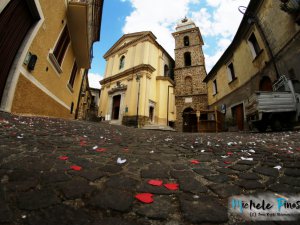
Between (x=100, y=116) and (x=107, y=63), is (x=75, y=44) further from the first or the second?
(x=107, y=63)

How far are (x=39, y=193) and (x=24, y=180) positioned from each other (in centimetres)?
27

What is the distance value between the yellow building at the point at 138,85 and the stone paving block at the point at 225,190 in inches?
621

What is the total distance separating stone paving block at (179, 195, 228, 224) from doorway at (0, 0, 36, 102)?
511 centimetres

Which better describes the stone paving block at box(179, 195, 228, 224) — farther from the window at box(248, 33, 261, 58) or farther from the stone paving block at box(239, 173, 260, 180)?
the window at box(248, 33, 261, 58)

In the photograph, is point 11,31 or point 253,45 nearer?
point 11,31

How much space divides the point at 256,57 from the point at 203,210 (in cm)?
1146

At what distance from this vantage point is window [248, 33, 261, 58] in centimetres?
997

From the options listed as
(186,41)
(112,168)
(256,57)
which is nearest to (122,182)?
(112,168)

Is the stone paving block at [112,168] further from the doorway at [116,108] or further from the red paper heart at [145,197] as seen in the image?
the doorway at [116,108]

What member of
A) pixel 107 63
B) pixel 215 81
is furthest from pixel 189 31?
pixel 107 63

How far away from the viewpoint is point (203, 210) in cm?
94

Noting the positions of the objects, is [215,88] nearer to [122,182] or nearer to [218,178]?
[218,178]

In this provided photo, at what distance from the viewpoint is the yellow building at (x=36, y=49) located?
404cm

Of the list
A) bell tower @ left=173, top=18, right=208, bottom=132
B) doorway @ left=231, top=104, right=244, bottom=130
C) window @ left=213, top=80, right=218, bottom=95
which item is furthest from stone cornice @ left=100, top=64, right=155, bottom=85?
doorway @ left=231, top=104, right=244, bottom=130
